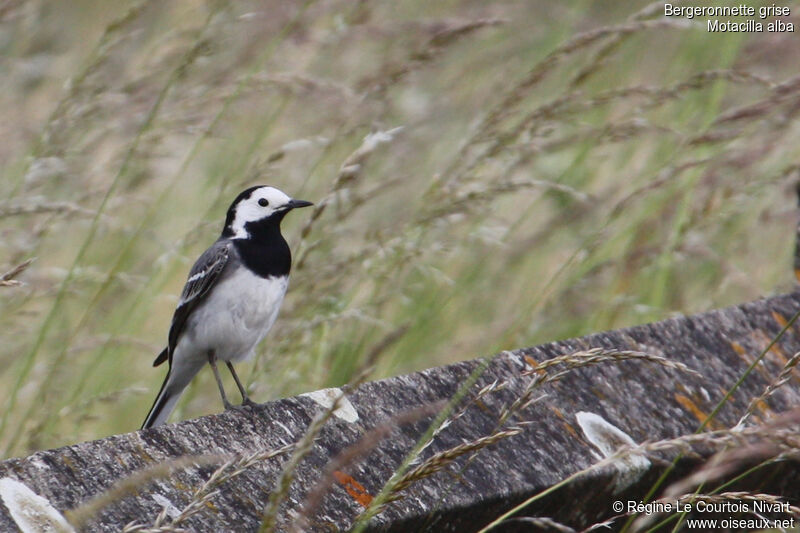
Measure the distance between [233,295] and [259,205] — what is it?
1.09 ft

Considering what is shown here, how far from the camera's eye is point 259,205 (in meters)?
3.58

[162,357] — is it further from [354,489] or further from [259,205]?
[354,489]

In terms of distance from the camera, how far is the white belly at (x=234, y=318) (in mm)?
3365

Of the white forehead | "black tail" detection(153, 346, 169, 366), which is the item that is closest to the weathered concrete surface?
the white forehead

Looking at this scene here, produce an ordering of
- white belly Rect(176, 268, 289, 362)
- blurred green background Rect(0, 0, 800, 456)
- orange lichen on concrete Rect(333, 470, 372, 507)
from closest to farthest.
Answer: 1. orange lichen on concrete Rect(333, 470, 372, 507)
2. blurred green background Rect(0, 0, 800, 456)
3. white belly Rect(176, 268, 289, 362)

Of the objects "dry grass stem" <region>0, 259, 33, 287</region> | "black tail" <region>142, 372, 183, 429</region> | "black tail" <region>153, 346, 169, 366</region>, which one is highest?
"dry grass stem" <region>0, 259, 33, 287</region>

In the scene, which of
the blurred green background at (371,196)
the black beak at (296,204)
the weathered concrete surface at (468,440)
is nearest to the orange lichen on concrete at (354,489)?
the weathered concrete surface at (468,440)

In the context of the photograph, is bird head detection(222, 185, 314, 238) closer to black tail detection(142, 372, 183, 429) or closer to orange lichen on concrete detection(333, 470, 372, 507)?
black tail detection(142, 372, 183, 429)

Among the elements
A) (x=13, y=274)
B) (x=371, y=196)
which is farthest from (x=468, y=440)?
(x=371, y=196)

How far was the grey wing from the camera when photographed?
3.51m

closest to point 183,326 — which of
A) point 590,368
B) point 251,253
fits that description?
point 251,253

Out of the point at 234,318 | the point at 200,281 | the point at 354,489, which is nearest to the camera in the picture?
the point at 354,489

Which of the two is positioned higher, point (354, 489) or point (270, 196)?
point (354, 489)

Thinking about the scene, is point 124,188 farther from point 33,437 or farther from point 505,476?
point 505,476
